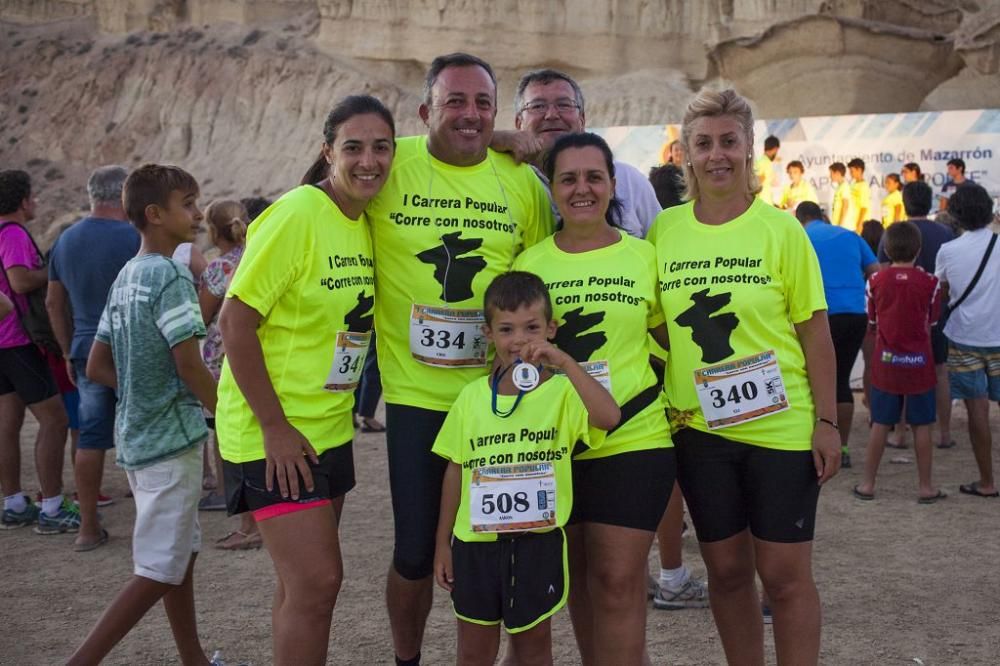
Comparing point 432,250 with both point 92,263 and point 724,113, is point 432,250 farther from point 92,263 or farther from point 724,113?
point 92,263

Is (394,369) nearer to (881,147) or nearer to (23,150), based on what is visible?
(881,147)

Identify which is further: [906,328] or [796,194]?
[796,194]

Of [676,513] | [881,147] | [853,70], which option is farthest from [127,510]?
[853,70]

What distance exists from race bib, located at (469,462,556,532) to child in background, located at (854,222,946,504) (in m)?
4.29

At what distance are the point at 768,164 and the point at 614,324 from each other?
11035 mm

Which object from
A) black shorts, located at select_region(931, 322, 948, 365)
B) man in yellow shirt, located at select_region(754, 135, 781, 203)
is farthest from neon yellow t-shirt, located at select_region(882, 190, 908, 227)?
black shorts, located at select_region(931, 322, 948, 365)

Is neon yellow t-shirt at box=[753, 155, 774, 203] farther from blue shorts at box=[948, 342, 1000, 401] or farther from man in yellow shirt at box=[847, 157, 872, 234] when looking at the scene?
blue shorts at box=[948, 342, 1000, 401]

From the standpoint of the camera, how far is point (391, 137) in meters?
3.31

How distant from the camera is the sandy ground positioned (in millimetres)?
→ 4203

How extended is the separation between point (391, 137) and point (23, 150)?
30.1 metres

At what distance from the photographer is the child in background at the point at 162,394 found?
3.73m

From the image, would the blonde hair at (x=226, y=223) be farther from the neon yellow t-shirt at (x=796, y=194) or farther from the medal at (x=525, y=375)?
the neon yellow t-shirt at (x=796, y=194)

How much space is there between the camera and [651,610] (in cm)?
471

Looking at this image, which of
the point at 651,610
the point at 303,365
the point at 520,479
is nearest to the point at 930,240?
the point at 651,610
